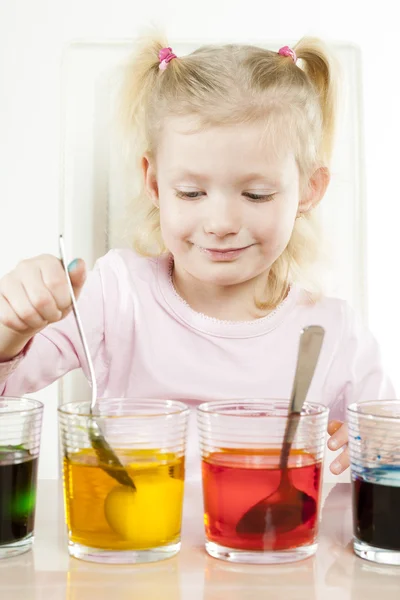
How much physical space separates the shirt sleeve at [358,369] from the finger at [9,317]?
2.11 feet

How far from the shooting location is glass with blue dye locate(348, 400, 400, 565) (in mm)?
640

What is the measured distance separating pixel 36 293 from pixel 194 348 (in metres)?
0.55

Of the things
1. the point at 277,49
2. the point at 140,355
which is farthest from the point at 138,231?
the point at 277,49

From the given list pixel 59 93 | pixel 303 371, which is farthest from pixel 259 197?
pixel 59 93

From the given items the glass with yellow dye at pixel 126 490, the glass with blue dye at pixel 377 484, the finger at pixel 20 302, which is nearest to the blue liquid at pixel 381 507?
the glass with blue dye at pixel 377 484

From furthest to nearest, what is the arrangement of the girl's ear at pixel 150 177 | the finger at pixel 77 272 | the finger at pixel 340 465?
the girl's ear at pixel 150 177 → the finger at pixel 340 465 → the finger at pixel 77 272

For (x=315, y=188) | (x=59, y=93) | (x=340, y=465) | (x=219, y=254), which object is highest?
(x=59, y=93)

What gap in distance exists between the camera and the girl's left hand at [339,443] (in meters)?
0.93

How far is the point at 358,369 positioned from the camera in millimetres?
1385

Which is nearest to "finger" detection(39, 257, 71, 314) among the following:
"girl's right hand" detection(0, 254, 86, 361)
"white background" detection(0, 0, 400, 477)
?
"girl's right hand" detection(0, 254, 86, 361)

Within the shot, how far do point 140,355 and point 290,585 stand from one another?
2.59 feet

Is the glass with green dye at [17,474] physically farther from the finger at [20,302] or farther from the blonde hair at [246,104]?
the blonde hair at [246,104]

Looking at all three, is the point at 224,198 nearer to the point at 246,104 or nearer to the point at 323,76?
the point at 246,104

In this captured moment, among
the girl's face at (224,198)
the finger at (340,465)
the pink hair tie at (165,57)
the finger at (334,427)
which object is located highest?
the pink hair tie at (165,57)
